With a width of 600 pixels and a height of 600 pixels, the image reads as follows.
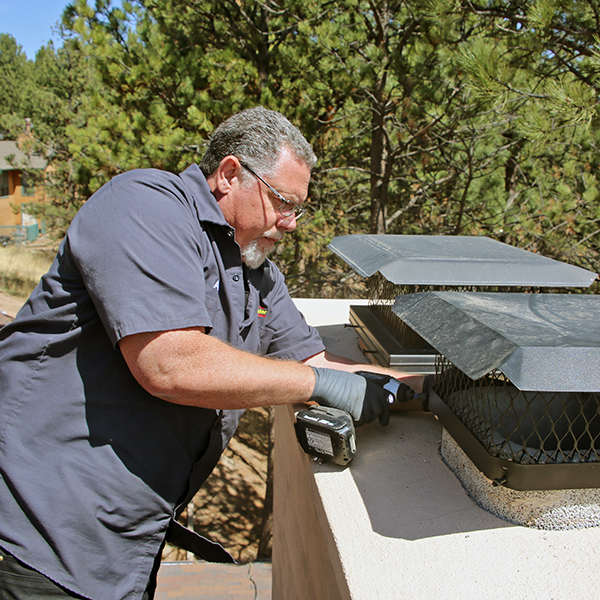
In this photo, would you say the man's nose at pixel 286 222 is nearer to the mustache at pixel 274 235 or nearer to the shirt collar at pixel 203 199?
the mustache at pixel 274 235

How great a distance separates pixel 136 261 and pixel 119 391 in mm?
419

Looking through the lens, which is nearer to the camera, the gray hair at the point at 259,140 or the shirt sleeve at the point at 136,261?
the shirt sleeve at the point at 136,261

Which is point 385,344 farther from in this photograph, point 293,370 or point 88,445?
point 88,445

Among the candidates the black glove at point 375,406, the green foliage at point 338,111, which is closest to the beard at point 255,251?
the black glove at point 375,406

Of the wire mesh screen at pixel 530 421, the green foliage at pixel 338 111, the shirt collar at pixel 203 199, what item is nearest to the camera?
the wire mesh screen at pixel 530 421

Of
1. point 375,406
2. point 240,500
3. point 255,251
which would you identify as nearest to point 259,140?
point 255,251

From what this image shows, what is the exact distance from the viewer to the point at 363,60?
5613mm

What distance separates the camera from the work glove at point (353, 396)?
169 centimetres

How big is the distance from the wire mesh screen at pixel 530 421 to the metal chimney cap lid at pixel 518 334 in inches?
4.2

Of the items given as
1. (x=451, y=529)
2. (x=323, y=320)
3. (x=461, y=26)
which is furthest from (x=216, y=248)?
(x=461, y=26)

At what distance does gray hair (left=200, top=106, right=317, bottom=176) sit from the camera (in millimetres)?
1802

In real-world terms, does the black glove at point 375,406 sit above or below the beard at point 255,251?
below

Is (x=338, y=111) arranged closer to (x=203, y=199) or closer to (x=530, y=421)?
(x=203, y=199)

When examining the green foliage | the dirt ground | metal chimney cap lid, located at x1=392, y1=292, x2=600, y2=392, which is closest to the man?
metal chimney cap lid, located at x1=392, y1=292, x2=600, y2=392
